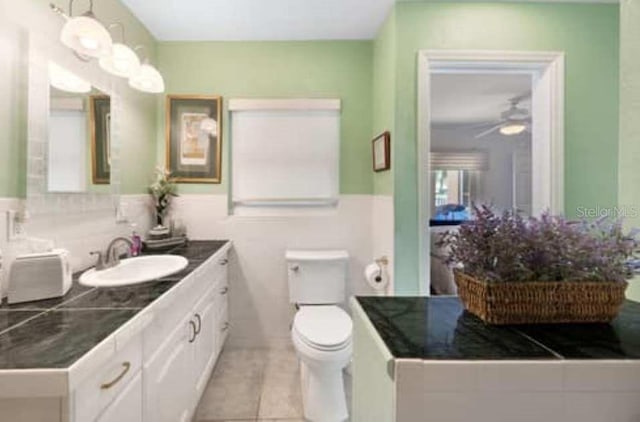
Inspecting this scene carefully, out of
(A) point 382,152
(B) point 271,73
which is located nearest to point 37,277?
(A) point 382,152

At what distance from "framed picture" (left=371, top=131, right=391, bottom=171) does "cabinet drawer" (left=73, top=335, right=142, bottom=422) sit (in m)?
1.69

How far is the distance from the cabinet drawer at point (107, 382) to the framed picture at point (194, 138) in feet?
5.85

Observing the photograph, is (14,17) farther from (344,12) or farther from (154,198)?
(344,12)

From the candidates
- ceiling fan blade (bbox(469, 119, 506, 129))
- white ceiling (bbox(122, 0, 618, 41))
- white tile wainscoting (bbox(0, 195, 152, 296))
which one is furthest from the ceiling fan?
white tile wainscoting (bbox(0, 195, 152, 296))

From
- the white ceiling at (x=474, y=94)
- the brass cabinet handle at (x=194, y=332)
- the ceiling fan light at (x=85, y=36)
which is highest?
the white ceiling at (x=474, y=94)

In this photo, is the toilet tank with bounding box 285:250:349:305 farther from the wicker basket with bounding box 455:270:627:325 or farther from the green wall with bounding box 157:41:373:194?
the wicker basket with bounding box 455:270:627:325

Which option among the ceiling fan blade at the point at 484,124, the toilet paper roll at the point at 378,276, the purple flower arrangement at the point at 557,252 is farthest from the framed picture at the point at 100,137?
the ceiling fan blade at the point at 484,124

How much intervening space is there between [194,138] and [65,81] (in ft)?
3.67

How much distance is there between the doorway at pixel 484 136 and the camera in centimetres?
218

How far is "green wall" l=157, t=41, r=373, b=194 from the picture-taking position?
2725mm

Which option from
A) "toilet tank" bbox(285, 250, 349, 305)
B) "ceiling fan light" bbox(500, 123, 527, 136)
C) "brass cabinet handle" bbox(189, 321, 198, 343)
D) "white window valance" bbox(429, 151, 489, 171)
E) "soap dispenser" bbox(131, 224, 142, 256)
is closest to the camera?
"brass cabinet handle" bbox(189, 321, 198, 343)

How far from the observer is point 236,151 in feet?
9.07

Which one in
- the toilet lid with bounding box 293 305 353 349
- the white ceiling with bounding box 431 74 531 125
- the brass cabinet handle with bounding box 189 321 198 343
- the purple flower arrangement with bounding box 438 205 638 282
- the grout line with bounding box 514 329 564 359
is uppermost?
the white ceiling with bounding box 431 74 531 125

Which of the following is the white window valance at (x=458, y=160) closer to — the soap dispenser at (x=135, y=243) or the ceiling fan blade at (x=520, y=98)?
the ceiling fan blade at (x=520, y=98)
